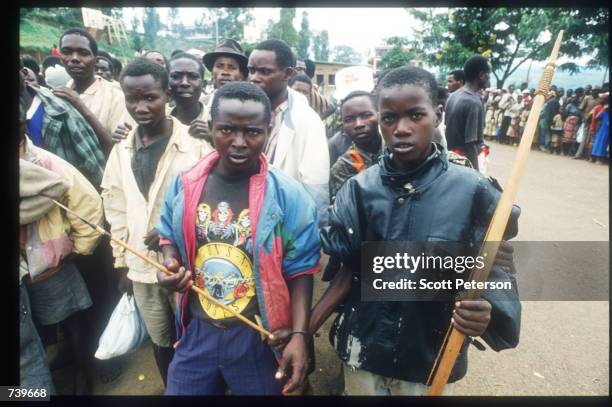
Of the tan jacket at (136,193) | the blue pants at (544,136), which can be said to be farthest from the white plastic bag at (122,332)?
the blue pants at (544,136)

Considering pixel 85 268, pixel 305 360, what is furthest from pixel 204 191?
pixel 85 268

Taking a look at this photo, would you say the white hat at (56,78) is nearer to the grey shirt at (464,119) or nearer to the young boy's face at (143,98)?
the young boy's face at (143,98)

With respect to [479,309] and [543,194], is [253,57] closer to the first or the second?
[479,309]

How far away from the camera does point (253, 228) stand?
157 centimetres

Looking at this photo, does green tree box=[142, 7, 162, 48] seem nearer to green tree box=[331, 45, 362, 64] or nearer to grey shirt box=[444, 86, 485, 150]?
green tree box=[331, 45, 362, 64]

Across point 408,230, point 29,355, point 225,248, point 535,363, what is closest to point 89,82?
point 29,355

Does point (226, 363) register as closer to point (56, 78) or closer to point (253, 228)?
point (253, 228)

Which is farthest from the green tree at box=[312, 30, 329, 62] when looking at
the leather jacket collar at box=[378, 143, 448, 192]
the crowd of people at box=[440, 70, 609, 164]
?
the leather jacket collar at box=[378, 143, 448, 192]

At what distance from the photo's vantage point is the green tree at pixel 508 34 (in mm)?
8727

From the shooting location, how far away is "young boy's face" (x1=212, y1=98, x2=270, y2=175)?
1568mm

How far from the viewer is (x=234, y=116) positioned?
1.57 m

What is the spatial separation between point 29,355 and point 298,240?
149 centimetres

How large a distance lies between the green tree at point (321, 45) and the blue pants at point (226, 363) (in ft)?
226

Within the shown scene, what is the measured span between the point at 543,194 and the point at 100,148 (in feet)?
22.5
